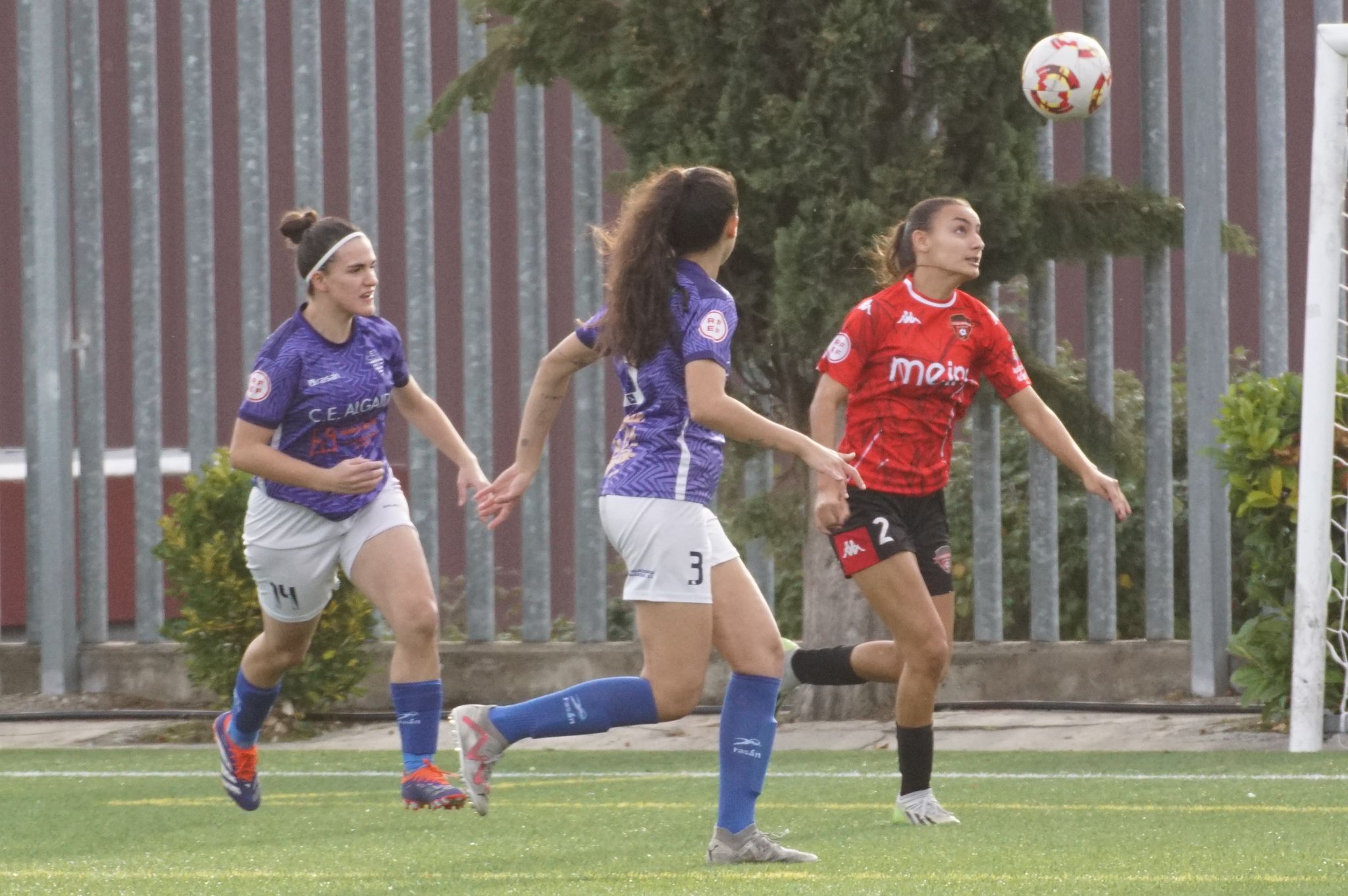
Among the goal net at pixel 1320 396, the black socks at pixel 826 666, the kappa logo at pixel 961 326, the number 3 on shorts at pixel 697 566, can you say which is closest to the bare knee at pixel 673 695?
the number 3 on shorts at pixel 697 566

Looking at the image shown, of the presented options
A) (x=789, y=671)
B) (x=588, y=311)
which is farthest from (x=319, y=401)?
(x=588, y=311)

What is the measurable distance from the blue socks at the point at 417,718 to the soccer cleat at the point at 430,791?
0.05 metres

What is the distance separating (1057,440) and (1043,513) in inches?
183

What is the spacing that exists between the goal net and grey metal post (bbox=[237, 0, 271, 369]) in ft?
18.5

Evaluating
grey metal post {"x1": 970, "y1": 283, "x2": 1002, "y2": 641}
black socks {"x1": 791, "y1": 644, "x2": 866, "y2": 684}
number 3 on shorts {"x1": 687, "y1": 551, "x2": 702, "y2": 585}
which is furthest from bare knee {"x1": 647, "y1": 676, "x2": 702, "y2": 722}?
grey metal post {"x1": 970, "y1": 283, "x2": 1002, "y2": 641}

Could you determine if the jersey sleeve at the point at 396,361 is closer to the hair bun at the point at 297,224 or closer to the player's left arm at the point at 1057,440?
the hair bun at the point at 297,224

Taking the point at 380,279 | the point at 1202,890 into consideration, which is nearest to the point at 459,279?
the point at 380,279

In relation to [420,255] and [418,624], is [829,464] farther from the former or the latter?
[420,255]

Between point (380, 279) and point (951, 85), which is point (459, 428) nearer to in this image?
point (380, 279)

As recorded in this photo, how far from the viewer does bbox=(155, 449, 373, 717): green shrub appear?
9.98 metres

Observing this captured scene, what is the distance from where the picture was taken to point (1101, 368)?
10.6 metres

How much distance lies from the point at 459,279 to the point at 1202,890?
8789mm

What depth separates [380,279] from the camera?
479 inches

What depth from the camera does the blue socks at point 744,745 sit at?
5.16 m
